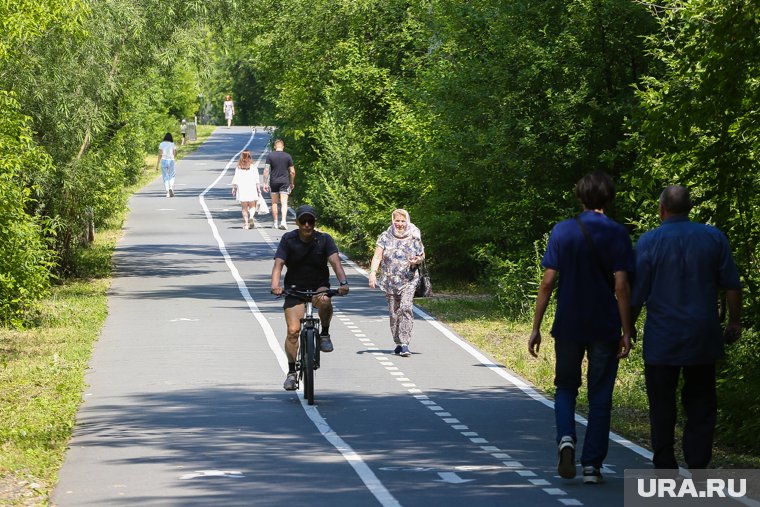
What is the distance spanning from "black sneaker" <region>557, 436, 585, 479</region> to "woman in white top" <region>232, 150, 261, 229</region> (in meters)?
28.3

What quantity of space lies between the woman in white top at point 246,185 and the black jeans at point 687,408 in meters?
28.7

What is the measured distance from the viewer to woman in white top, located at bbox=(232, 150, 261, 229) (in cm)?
3841

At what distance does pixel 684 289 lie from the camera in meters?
9.80

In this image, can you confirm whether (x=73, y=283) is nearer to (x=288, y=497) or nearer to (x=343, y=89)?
(x=343, y=89)

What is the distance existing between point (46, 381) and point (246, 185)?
21.7 m

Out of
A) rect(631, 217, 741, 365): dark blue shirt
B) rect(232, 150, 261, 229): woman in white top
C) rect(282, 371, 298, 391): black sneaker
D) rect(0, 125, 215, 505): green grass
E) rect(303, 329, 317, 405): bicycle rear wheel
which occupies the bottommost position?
rect(0, 125, 215, 505): green grass

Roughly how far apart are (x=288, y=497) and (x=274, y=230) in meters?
28.9

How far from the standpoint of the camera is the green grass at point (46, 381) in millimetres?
11438

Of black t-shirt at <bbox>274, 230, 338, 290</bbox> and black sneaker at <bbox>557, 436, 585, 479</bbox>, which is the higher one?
black t-shirt at <bbox>274, 230, 338, 290</bbox>

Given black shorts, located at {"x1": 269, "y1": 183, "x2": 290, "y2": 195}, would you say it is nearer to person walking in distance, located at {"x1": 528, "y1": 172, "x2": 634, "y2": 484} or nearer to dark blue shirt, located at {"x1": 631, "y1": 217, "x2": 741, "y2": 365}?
person walking in distance, located at {"x1": 528, "y1": 172, "x2": 634, "y2": 484}

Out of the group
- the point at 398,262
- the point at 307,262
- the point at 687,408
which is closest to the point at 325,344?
the point at 307,262

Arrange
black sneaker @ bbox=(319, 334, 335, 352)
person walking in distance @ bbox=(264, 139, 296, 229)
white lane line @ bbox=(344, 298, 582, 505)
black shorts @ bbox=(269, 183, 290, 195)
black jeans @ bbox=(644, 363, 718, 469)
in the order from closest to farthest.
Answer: black jeans @ bbox=(644, 363, 718, 469)
white lane line @ bbox=(344, 298, 582, 505)
black sneaker @ bbox=(319, 334, 335, 352)
person walking in distance @ bbox=(264, 139, 296, 229)
black shorts @ bbox=(269, 183, 290, 195)

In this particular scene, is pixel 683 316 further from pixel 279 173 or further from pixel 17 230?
pixel 279 173

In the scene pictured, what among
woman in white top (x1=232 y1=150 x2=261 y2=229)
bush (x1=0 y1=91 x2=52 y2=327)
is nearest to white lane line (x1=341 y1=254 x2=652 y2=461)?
bush (x1=0 y1=91 x2=52 y2=327)
